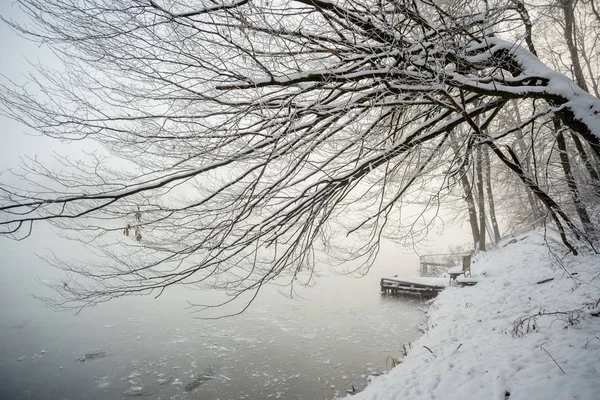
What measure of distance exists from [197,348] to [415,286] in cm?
1395

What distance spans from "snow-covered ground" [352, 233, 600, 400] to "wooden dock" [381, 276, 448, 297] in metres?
10.2

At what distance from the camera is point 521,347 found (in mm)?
4656

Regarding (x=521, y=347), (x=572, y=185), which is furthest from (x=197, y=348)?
(x=572, y=185)

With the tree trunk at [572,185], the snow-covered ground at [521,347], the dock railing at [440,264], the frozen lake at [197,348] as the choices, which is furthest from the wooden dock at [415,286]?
the tree trunk at [572,185]

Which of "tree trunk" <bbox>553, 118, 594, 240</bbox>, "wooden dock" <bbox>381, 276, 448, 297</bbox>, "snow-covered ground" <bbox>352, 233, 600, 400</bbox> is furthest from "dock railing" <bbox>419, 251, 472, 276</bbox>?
"tree trunk" <bbox>553, 118, 594, 240</bbox>

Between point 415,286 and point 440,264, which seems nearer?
point 415,286

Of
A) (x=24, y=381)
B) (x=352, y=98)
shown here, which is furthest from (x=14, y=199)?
(x=24, y=381)

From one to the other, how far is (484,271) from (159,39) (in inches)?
537

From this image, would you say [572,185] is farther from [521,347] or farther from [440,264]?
[440,264]

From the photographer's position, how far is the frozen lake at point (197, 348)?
8.96 m

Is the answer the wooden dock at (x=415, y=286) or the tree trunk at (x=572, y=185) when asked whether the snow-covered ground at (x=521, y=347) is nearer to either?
the tree trunk at (x=572, y=185)

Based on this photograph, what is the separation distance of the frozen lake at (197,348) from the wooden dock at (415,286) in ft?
3.15

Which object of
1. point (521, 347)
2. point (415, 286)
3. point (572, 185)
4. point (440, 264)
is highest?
point (572, 185)

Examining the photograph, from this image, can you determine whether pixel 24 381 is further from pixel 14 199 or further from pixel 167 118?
pixel 167 118
